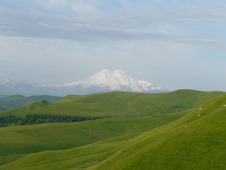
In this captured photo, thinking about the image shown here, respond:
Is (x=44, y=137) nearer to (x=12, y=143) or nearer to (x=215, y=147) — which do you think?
(x=12, y=143)

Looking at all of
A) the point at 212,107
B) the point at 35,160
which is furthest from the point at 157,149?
the point at 35,160

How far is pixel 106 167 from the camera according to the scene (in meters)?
51.4

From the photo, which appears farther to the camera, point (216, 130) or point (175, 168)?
point (216, 130)

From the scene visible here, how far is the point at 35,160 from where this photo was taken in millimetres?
100375

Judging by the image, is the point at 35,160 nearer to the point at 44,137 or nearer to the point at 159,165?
the point at 159,165

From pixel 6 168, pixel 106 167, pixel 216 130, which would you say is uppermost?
pixel 216 130

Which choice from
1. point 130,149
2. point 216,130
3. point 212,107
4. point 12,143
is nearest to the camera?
point 216,130

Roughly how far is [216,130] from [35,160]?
66473mm

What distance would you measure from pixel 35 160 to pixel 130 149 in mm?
53141

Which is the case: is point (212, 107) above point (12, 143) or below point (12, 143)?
above

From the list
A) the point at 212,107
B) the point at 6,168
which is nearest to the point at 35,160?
the point at 6,168

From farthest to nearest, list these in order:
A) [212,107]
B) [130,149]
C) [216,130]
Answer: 1. [212,107]
2. [130,149]
3. [216,130]

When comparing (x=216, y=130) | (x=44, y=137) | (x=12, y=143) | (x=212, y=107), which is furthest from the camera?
(x=44, y=137)

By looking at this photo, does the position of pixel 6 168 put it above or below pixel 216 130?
below
